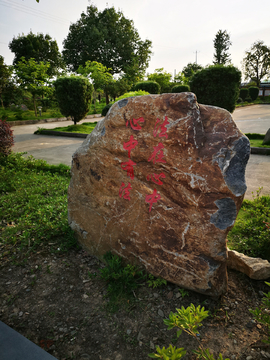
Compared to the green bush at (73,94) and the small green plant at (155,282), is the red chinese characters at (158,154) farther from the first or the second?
the green bush at (73,94)

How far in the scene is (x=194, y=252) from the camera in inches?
86.1

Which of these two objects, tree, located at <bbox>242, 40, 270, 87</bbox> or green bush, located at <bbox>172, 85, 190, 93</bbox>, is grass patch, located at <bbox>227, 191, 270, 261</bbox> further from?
tree, located at <bbox>242, 40, 270, 87</bbox>

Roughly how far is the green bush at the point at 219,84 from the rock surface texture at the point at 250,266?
8.35m

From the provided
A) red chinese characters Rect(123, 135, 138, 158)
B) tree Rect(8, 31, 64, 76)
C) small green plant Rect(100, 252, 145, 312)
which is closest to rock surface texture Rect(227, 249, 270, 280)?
small green plant Rect(100, 252, 145, 312)

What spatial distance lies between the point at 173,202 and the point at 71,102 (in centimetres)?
1181

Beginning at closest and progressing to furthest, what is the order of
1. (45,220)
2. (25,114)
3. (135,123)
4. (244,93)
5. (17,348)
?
1. (17,348)
2. (135,123)
3. (45,220)
4. (25,114)
5. (244,93)

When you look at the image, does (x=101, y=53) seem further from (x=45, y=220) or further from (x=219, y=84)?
(x=45, y=220)

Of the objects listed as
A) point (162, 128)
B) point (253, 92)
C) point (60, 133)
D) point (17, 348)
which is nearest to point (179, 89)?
point (60, 133)

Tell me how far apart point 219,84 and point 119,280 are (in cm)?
913

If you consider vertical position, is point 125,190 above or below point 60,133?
above

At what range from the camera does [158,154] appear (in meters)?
2.31

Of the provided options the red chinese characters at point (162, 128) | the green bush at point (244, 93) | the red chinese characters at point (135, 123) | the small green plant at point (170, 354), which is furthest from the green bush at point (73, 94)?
the green bush at point (244, 93)

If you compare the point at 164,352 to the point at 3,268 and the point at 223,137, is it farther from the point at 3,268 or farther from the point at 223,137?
the point at 3,268

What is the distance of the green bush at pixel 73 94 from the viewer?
12.3 meters
